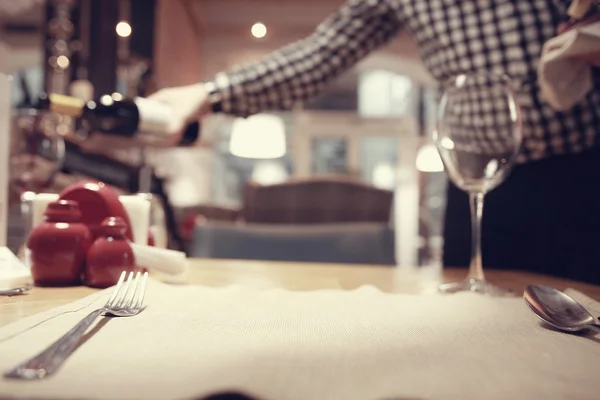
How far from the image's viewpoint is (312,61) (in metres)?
0.92

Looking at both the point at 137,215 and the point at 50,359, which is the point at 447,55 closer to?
the point at 137,215

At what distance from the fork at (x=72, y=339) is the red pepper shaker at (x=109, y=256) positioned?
8 cm

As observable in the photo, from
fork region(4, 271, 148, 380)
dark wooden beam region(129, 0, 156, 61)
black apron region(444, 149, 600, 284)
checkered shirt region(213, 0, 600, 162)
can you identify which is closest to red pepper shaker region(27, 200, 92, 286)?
fork region(4, 271, 148, 380)

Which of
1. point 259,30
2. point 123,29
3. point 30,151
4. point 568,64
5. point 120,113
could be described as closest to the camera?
point 568,64

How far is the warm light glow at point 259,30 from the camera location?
21.1 ft

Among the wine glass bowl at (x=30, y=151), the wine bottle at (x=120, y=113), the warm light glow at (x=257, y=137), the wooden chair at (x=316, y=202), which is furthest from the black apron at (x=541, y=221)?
the warm light glow at (x=257, y=137)

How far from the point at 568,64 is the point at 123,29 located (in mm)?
4422

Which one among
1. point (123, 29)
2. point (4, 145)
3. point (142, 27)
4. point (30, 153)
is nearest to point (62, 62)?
point (123, 29)

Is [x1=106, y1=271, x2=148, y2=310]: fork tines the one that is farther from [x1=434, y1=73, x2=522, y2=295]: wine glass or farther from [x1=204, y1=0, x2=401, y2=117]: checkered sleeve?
[x1=204, y1=0, x2=401, y2=117]: checkered sleeve

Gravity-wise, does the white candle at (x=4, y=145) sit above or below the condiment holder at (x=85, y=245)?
above

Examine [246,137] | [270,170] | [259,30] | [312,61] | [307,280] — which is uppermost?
[259,30]

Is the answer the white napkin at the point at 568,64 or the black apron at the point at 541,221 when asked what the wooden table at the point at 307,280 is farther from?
the white napkin at the point at 568,64

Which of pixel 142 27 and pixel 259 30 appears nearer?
pixel 142 27

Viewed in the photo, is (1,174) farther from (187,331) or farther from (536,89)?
(536,89)
